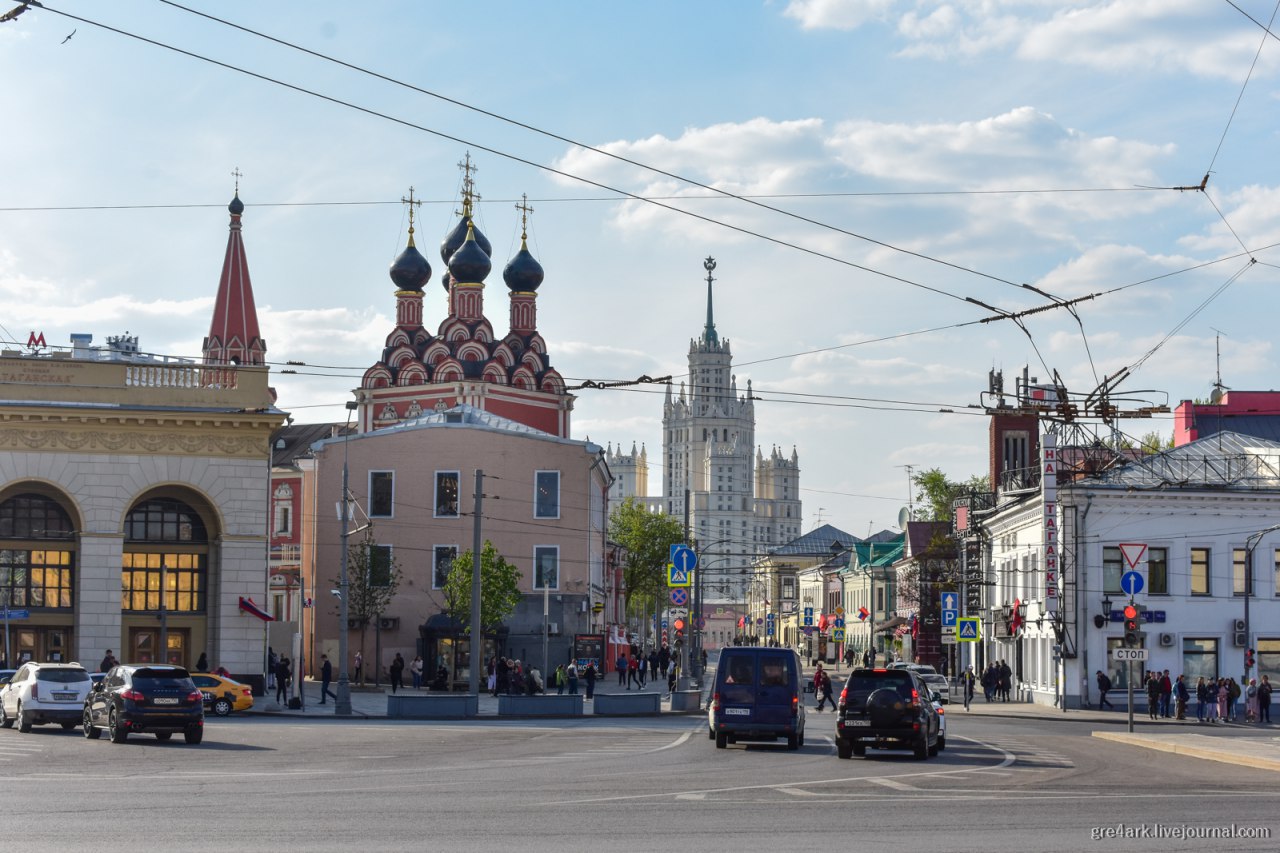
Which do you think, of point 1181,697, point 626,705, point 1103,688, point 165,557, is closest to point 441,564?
point 165,557

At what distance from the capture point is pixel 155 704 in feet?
97.5

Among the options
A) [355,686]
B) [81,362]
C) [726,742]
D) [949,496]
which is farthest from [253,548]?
[949,496]

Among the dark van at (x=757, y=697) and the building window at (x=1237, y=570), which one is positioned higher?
the building window at (x=1237, y=570)

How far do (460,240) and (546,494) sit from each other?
145ft

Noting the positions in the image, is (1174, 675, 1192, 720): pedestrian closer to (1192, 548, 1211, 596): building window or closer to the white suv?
(1192, 548, 1211, 596): building window

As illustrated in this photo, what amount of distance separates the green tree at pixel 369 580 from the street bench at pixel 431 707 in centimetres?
1970

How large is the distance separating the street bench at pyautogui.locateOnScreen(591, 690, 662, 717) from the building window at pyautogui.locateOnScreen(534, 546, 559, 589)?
2299 cm

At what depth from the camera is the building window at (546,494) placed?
221ft

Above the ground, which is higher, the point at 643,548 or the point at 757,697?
the point at 643,548

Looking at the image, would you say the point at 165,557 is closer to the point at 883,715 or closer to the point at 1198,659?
the point at 883,715

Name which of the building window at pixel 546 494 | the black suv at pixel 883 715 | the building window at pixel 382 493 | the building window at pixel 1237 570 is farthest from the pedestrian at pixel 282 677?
the building window at pixel 1237 570

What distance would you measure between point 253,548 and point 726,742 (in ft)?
74.8

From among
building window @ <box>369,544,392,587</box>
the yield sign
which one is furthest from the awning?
the yield sign

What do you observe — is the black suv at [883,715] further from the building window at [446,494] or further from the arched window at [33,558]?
the building window at [446,494]
